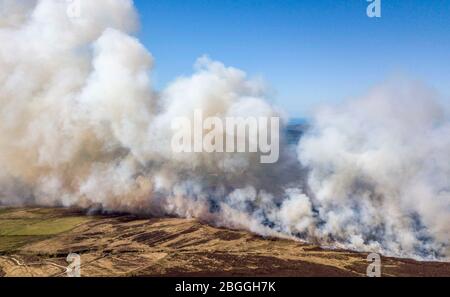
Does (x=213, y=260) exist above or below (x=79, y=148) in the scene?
below

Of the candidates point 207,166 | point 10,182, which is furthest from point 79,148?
point 207,166

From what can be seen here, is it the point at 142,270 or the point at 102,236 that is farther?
the point at 102,236

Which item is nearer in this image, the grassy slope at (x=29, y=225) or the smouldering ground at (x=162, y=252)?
the smouldering ground at (x=162, y=252)

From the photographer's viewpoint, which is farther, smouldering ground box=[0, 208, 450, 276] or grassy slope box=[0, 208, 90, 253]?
grassy slope box=[0, 208, 90, 253]

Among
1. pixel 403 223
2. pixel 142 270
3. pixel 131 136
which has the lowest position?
pixel 142 270

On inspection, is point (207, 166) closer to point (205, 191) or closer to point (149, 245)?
point (205, 191)

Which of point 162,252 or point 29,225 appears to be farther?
point 29,225

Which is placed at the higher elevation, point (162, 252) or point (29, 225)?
point (29, 225)
